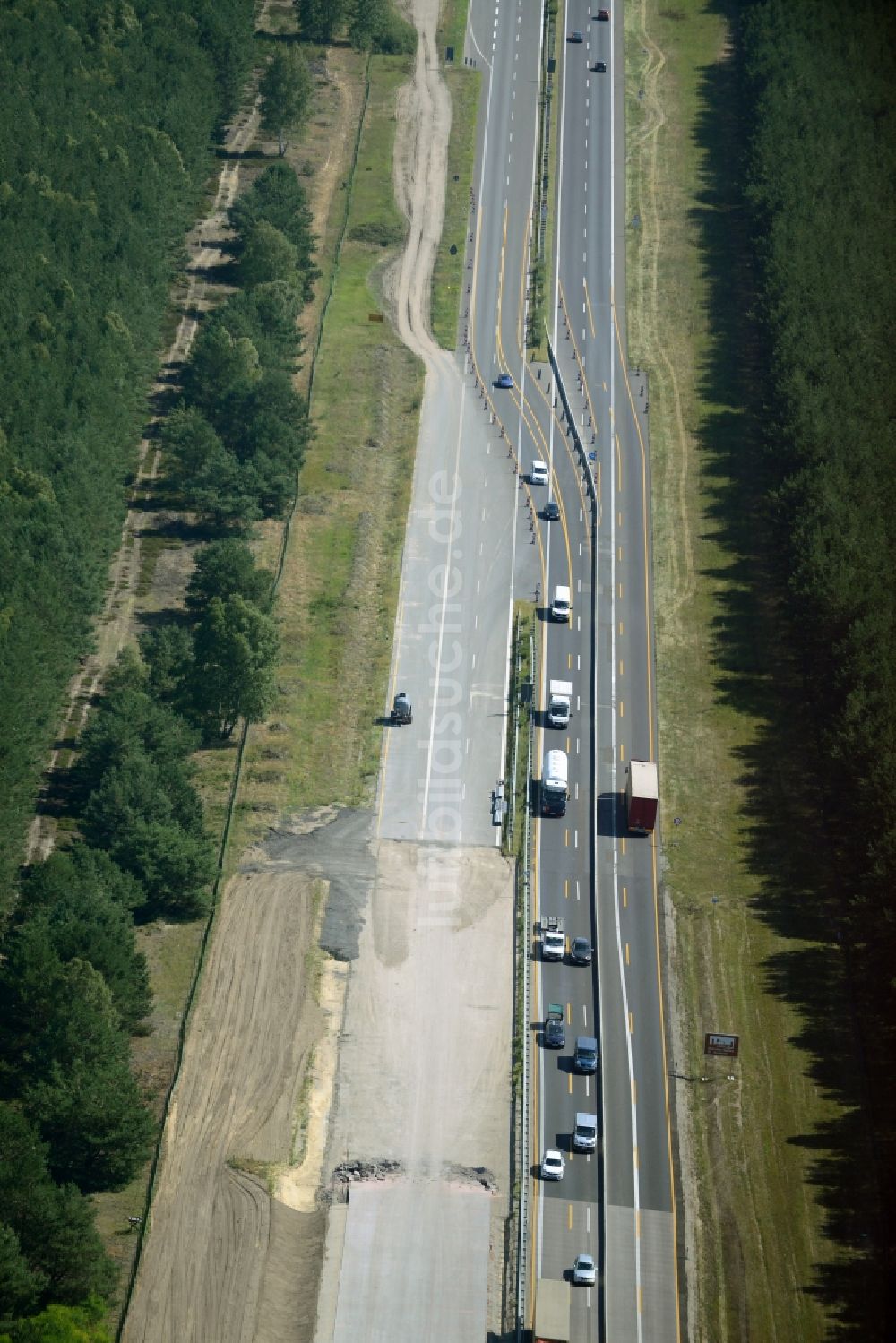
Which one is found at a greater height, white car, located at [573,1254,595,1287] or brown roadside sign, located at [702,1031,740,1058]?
brown roadside sign, located at [702,1031,740,1058]

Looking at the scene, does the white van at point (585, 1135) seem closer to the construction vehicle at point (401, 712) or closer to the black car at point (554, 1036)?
the black car at point (554, 1036)

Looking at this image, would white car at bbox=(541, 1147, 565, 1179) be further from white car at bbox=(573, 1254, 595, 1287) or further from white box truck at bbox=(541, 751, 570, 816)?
white box truck at bbox=(541, 751, 570, 816)

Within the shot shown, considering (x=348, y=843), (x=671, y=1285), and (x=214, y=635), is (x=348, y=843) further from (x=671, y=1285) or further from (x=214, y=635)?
(x=671, y=1285)

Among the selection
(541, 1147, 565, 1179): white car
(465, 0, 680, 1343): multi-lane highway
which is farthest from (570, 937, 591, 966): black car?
(541, 1147, 565, 1179): white car

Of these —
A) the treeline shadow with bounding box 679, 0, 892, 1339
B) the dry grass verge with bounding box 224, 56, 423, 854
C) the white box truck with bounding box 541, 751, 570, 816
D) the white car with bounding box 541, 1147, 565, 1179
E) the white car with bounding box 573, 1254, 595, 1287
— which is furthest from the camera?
the dry grass verge with bounding box 224, 56, 423, 854

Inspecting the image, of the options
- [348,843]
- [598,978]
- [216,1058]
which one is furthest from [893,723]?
[216,1058]

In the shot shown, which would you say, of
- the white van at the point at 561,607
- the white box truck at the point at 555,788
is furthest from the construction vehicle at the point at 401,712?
the white van at the point at 561,607
